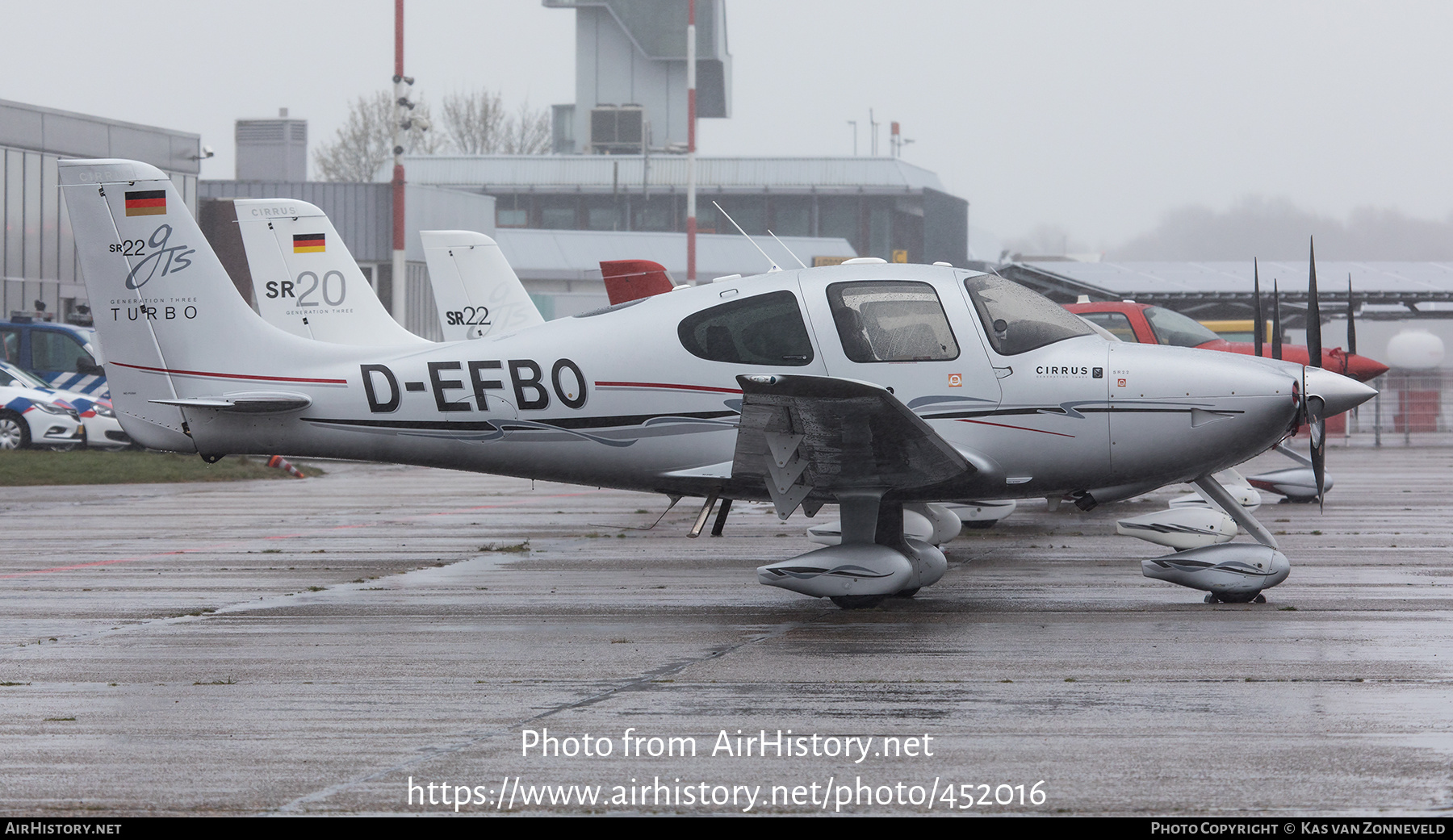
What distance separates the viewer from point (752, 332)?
371 inches

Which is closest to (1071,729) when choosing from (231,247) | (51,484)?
(51,484)

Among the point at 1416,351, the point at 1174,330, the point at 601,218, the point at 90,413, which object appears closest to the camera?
the point at 1174,330

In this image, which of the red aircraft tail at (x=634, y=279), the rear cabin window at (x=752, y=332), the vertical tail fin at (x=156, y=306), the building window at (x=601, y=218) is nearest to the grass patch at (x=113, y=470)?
the red aircraft tail at (x=634, y=279)

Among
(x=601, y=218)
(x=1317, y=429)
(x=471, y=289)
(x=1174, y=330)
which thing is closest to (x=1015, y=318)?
(x=1317, y=429)

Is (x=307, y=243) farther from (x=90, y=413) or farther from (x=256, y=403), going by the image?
(x=90, y=413)

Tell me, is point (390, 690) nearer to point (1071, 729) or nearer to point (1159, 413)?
point (1071, 729)

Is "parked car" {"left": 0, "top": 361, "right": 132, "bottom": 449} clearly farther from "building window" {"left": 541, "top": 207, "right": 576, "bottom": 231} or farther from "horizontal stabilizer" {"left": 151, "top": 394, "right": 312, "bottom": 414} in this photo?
"building window" {"left": 541, "top": 207, "right": 576, "bottom": 231}

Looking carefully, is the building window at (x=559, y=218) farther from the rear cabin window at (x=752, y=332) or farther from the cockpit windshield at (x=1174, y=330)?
the rear cabin window at (x=752, y=332)

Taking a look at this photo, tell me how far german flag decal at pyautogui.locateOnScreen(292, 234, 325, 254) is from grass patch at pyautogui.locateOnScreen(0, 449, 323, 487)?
614 centimetres

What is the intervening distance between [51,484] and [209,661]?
51.8 feet

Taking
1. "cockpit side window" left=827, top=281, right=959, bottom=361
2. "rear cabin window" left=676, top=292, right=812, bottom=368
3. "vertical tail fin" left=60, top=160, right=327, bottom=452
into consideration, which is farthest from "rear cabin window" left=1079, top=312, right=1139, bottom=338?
"vertical tail fin" left=60, top=160, right=327, bottom=452

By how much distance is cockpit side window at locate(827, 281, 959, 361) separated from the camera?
922cm

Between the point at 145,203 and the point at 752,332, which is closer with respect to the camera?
the point at 752,332

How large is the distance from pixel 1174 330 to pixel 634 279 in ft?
20.6
